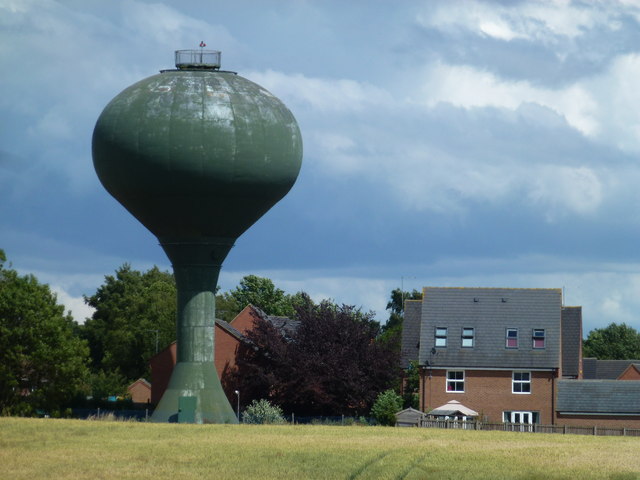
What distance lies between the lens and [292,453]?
130ft

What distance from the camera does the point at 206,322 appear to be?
2203 inches

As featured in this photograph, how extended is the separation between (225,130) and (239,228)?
14.8 feet

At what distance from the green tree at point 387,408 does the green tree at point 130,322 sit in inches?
1430

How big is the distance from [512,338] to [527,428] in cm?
1240

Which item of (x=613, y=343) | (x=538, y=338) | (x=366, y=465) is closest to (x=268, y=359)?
(x=538, y=338)

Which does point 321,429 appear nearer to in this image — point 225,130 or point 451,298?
point 225,130

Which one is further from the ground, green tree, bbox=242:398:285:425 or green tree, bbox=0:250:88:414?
green tree, bbox=0:250:88:414

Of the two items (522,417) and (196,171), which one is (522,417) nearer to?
(522,417)

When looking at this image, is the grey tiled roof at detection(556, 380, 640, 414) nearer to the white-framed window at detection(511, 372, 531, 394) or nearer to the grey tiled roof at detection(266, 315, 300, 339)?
the white-framed window at detection(511, 372, 531, 394)

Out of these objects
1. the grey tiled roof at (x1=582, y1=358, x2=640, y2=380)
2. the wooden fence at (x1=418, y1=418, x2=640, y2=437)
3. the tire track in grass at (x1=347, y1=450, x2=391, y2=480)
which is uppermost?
the grey tiled roof at (x1=582, y1=358, x2=640, y2=380)

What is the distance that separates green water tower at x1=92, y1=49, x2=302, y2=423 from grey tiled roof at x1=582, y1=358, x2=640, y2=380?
35672 mm

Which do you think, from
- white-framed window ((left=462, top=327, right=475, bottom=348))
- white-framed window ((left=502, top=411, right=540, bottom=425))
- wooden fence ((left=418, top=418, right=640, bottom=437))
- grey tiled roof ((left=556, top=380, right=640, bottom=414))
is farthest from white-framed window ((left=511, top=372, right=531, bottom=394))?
wooden fence ((left=418, top=418, right=640, bottom=437))

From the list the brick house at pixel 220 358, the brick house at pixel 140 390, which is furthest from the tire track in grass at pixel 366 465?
the brick house at pixel 140 390

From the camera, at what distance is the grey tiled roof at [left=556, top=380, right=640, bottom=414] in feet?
211
